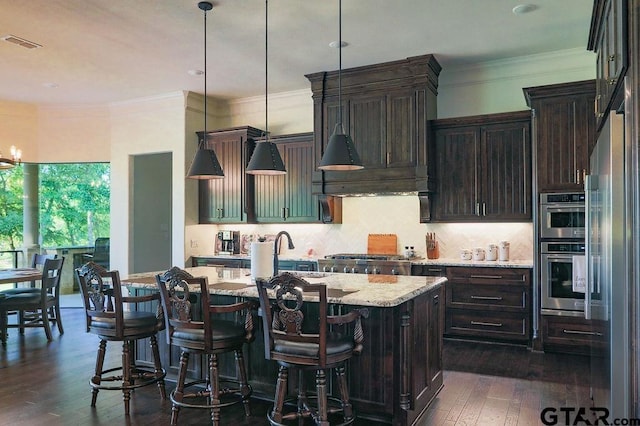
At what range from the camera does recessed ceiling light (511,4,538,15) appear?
164 inches

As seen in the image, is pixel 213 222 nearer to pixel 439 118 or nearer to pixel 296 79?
pixel 296 79

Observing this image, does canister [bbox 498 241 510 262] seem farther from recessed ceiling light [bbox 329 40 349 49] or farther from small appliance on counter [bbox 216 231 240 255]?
small appliance on counter [bbox 216 231 240 255]

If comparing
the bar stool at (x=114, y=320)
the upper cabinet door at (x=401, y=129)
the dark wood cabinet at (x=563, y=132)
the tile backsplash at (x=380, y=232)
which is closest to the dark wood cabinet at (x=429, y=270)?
the tile backsplash at (x=380, y=232)

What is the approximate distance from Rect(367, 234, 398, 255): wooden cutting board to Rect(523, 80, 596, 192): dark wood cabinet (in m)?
1.91

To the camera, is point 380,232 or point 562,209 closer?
point 562,209

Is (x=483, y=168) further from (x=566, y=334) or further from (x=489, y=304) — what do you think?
(x=566, y=334)

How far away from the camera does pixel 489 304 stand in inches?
203

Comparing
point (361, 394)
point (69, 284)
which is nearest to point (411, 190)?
point (361, 394)

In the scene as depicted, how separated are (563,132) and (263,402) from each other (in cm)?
385

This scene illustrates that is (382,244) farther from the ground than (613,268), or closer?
closer

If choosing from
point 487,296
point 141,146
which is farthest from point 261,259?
point 141,146

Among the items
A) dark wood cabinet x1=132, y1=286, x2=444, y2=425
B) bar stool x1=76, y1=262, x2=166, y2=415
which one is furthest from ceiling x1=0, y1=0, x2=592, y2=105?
dark wood cabinet x1=132, y1=286, x2=444, y2=425

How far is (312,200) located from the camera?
6.42m

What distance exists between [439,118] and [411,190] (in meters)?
1.07
